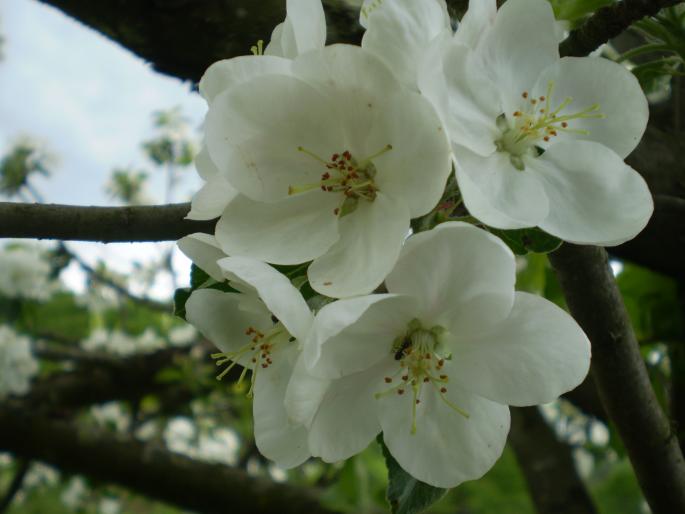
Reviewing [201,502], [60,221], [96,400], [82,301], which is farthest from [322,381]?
[82,301]

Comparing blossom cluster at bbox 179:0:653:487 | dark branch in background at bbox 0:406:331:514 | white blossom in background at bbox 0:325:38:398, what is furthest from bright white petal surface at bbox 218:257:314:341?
white blossom in background at bbox 0:325:38:398

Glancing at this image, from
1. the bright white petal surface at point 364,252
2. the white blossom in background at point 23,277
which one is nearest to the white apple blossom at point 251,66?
the bright white petal surface at point 364,252

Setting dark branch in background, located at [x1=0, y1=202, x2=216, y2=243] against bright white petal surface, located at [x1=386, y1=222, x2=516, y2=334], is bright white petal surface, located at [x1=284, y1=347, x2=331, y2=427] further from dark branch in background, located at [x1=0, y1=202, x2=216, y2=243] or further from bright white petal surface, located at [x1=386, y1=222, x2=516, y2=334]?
dark branch in background, located at [x1=0, y1=202, x2=216, y2=243]

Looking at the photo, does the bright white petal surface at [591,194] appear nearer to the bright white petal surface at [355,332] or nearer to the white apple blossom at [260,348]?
the bright white petal surface at [355,332]

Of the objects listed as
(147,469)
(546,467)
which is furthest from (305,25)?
(147,469)

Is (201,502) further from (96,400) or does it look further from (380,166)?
(380,166)
